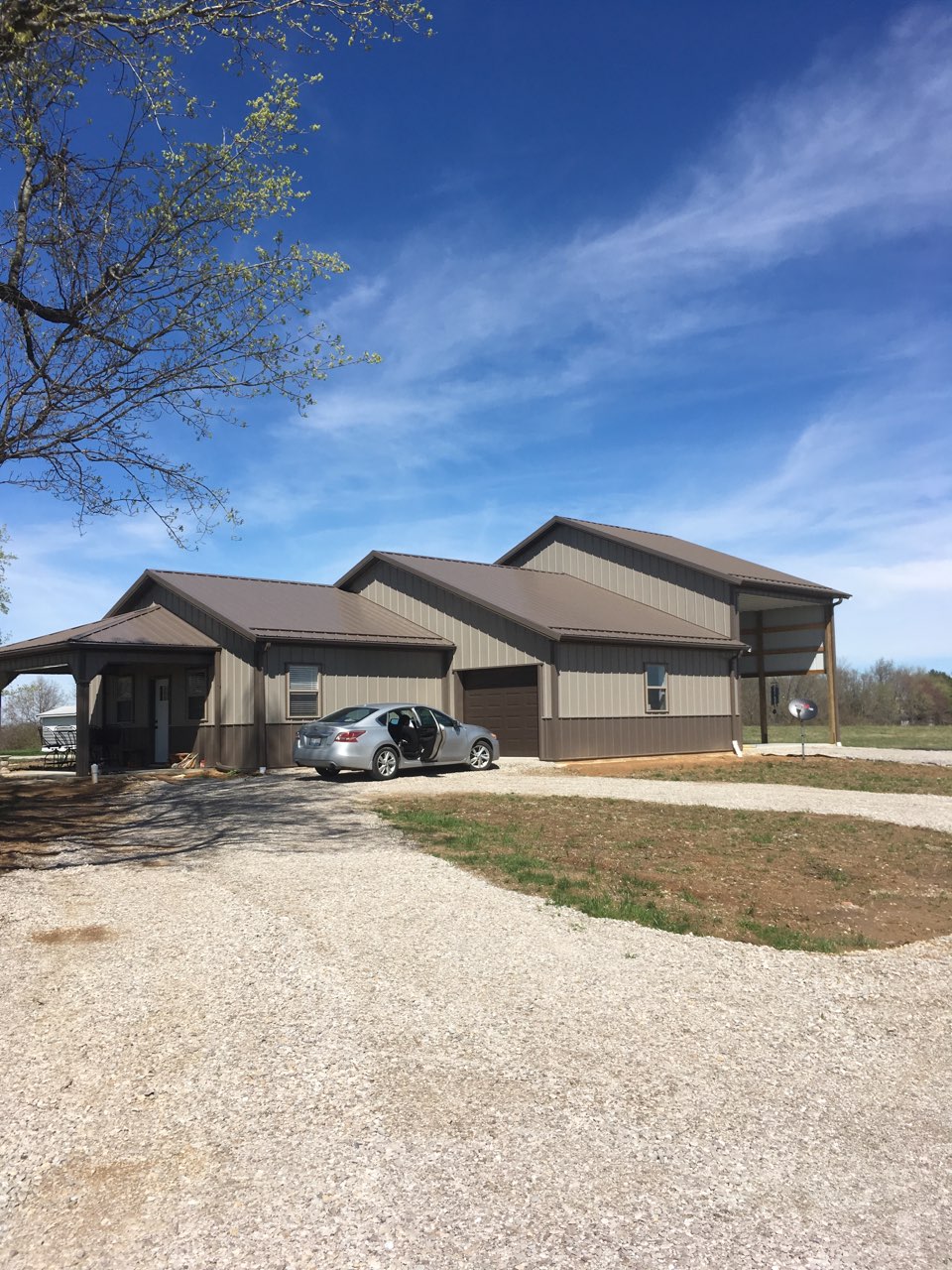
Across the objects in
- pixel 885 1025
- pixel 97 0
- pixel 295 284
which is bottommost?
pixel 885 1025

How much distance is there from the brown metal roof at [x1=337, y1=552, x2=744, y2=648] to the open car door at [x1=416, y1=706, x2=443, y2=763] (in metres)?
4.03

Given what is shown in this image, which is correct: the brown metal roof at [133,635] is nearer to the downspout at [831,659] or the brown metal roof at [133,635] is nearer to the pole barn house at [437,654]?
the pole barn house at [437,654]

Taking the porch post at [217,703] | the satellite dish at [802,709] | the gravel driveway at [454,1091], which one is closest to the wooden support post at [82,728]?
the porch post at [217,703]

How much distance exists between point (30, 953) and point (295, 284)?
23.0 ft

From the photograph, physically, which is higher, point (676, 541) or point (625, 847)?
point (676, 541)

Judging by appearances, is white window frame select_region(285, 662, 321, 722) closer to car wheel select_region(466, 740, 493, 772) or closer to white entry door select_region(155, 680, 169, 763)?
white entry door select_region(155, 680, 169, 763)

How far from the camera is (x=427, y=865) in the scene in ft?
32.2

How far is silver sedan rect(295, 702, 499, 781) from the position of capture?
17609 mm

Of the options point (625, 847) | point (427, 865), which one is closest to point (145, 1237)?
point (427, 865)

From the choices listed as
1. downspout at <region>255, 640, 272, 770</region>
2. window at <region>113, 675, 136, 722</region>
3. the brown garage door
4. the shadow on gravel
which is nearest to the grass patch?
the shadow on gravel

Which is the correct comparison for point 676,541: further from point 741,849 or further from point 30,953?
point 30,953

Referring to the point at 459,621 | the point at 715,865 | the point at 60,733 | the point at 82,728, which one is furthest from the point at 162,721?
the point at 715,865

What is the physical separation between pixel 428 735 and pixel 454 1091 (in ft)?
47.2

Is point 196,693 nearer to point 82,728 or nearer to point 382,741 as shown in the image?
point 82,728
